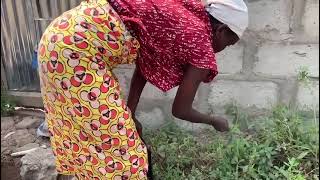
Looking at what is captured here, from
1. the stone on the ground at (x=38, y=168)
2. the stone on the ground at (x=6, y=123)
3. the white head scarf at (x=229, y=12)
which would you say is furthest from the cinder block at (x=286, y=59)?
the stone on the ground at (x=6, y=123)

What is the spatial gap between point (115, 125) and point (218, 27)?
0.59 m

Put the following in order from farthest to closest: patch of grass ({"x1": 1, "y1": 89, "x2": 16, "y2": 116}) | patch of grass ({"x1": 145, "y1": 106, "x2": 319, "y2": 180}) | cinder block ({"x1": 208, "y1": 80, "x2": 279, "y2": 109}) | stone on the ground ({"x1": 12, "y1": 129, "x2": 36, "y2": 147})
Answer: patch of grass ({"x1": 1, "y1": 89, "x2": 16, "y2": 116})
stone on the ground ({"x1": 12, "y1": 129, "x2": 36, "y2": 147})
cinder block ({"x1": 208, "y1": 80, "x2": 279, "y2": 109})
patch of grass ({"x1": 145, "y1": 106, "x2": 319, "y2": 180})

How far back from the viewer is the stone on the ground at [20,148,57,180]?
8.34 feet

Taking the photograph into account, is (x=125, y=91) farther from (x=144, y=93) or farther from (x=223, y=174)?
(x=223, y=174)

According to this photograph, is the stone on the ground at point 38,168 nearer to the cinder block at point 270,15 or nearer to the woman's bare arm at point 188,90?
the woman's bare arm at point 188,90

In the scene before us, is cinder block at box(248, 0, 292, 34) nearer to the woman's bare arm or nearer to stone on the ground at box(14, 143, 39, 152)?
the woman's bare arm

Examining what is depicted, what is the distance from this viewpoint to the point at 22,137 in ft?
9.80

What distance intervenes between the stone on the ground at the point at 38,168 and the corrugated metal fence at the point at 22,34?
0.81 metres

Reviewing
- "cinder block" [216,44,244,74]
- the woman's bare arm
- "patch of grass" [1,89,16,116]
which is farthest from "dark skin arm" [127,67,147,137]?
"patch of grass" [1,89,16,116]

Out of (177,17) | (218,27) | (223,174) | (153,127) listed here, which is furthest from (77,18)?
(153,127)

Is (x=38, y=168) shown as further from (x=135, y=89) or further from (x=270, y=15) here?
(x=270, y=15)

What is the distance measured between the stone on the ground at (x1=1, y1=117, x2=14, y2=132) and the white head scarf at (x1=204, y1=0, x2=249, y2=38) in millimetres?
1867

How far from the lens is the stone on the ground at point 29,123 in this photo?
312 centimetres

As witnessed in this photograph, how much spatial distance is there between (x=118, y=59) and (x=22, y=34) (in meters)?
1.51
